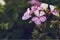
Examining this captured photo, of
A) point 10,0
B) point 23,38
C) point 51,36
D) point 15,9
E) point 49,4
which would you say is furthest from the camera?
point 10,0

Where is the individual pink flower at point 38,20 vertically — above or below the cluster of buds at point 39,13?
below

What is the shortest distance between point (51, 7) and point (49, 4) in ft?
0.22

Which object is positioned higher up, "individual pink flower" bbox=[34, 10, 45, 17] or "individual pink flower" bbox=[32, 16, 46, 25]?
"individual pink flower" bbox=[34, 10, 45, 17]

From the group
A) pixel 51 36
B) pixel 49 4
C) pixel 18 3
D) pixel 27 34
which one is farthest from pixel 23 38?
pixel 49 4

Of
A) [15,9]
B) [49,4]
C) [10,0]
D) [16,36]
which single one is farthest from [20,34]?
[49,4]

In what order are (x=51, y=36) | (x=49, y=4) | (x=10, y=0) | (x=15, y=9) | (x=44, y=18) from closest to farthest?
(x=44, y=18) < (x=49, y=4) < (x=51, y=36) < (x=15, y=9) < (x=10, y=0)

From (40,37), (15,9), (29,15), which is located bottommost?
(40,37)

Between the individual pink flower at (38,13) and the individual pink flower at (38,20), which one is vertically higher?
the individual pink flower at (38,13)

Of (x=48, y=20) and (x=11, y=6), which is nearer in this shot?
(x=48, y=20)

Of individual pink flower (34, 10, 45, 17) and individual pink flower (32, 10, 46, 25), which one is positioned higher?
individual pink flower (34, 10, 45, 17)

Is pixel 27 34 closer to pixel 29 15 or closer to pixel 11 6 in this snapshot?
pixel 11 6

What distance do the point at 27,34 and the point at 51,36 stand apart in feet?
0.78

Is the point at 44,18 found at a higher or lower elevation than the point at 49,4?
lower

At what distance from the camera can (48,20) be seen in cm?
131
